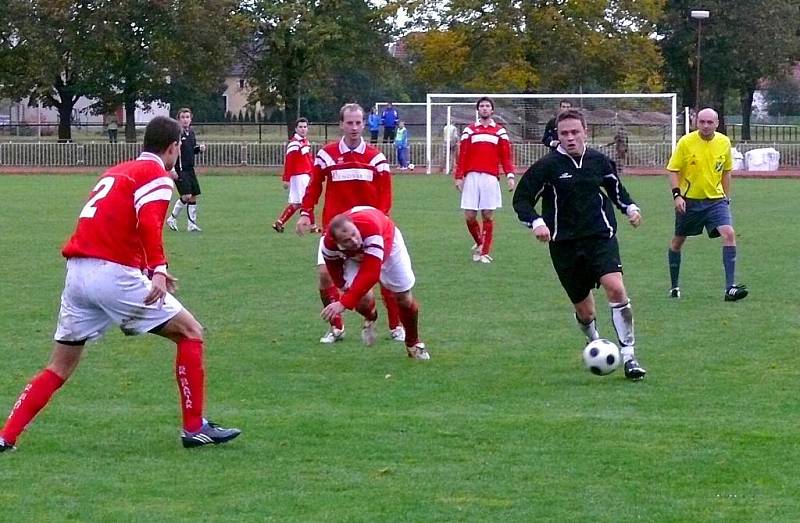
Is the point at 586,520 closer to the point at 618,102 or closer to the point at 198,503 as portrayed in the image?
the point at 198,503

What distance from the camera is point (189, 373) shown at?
693 centimetres

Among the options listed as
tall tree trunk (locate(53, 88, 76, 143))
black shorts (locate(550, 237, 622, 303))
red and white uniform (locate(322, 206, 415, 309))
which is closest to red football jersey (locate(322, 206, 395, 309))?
red and white uniform (locate(322, 206, 415, 309))

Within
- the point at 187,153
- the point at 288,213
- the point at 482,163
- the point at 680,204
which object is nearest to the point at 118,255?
the point at 680,204

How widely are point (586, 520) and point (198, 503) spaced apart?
66.0 inches

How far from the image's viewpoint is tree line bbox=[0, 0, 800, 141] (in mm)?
48625

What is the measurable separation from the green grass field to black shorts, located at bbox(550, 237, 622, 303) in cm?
63

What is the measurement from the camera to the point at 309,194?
1093cm

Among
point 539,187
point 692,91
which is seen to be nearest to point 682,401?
A: point 539,187

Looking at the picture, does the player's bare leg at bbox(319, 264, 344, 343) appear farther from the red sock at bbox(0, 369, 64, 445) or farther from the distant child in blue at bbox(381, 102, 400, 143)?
the distant child in blue at bbox(381, 102, 400, 143)

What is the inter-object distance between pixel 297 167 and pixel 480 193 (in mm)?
5137

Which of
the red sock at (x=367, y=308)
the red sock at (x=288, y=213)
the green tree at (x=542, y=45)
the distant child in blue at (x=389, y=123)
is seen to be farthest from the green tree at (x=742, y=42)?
the red sock at (x=367, y=308)

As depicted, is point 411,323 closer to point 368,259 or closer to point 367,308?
point 367,308

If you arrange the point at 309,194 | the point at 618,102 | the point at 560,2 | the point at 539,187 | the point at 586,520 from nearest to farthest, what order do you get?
the point at 586,520 → the point at 539,187 → the point at 309,194 → the point at 618,102 → the point at 560,2

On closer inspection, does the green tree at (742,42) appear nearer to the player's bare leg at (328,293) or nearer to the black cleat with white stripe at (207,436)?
the player's bare leg at (328,293)
